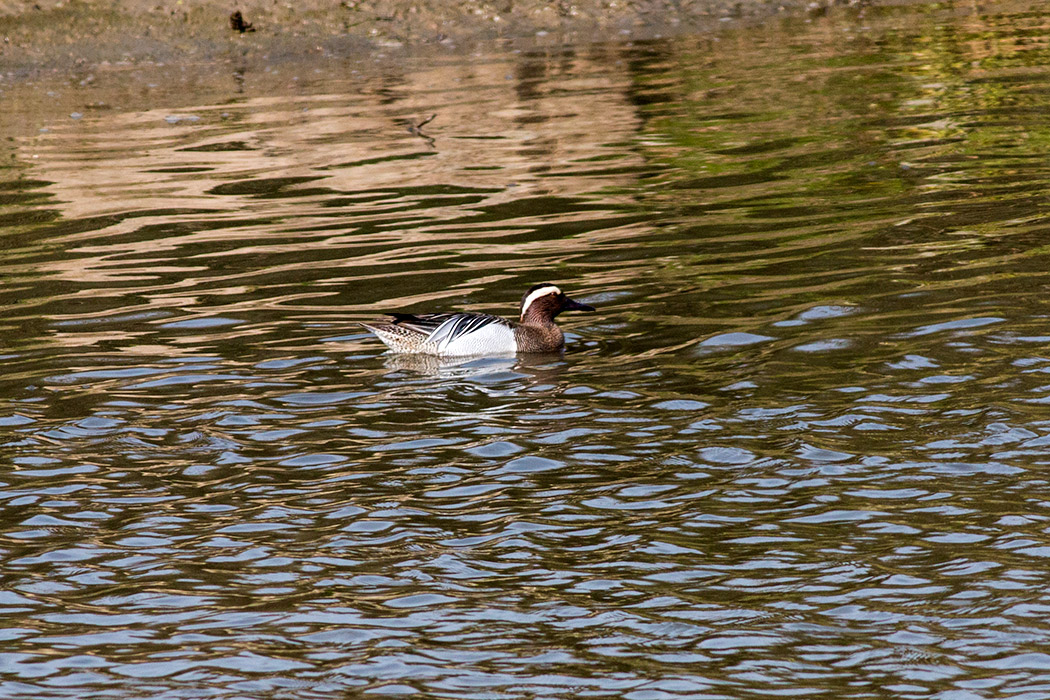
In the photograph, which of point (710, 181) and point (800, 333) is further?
point (710, 181)

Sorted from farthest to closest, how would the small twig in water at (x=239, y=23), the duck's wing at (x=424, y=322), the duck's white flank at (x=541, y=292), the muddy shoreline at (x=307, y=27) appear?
the small twig in water at (x=239, y=23) < the muddy shoreline at (x=307, y=27) < the duck's white flank at (x=541, y=292) < the duck's wing at (x=424, y=322)

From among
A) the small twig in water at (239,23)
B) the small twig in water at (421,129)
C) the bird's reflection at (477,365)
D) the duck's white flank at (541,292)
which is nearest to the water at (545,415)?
the bird's reflection at (477,365)

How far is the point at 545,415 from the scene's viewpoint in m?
8.88

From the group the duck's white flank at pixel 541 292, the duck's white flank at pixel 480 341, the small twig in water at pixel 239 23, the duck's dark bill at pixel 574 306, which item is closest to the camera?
the duck's white flank at pixel 480 341

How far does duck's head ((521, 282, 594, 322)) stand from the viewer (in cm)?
1030

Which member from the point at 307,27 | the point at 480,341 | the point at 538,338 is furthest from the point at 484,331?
the point at 307,27

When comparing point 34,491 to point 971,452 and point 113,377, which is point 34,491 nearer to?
point 113,377

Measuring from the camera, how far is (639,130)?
17625mm

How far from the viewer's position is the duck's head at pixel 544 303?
33.8ft

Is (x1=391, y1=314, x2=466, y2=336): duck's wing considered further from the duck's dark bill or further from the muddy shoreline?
the muddy shoreline

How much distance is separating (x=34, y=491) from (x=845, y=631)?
4.41 meters

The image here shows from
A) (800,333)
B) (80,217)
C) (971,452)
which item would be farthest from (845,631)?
(80,217)

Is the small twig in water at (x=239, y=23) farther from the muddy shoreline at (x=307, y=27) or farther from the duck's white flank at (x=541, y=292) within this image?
the duck's white flank at (x=541, y=292)

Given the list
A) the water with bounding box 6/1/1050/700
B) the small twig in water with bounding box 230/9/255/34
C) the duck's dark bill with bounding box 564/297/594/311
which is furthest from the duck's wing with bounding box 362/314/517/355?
the small twig in water with bounding box 230/9/255/34
